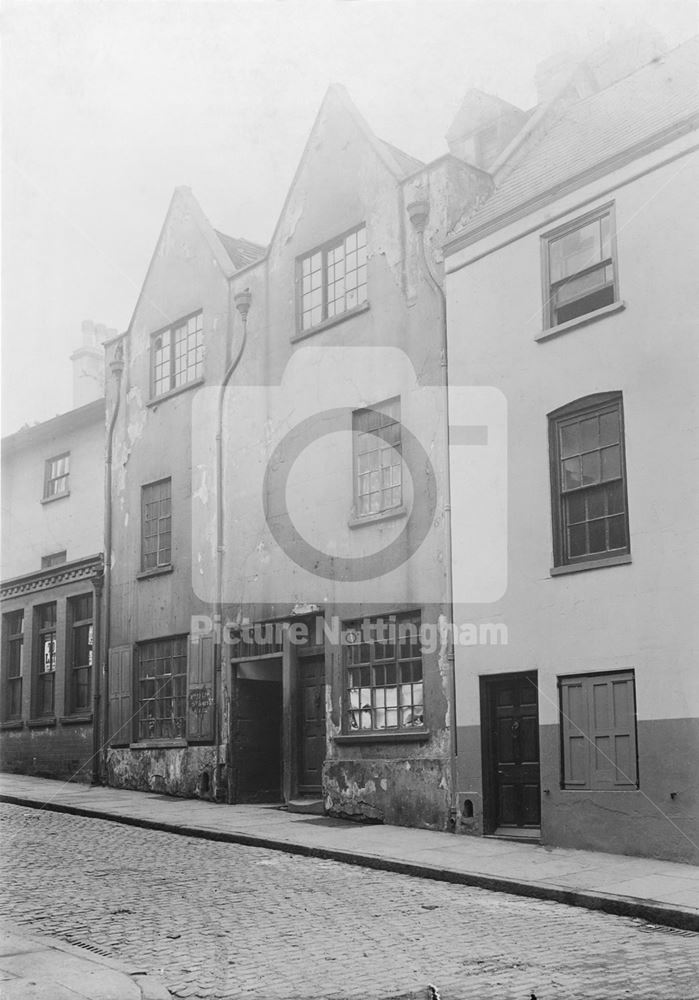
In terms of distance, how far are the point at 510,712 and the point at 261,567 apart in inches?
205

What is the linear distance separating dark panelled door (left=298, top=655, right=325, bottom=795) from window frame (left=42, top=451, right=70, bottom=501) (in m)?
9.20

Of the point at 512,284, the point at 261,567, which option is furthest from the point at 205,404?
the point at 512,284

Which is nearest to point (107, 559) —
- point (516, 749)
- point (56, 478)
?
point (56, 478)

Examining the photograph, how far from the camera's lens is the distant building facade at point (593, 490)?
40.2ft

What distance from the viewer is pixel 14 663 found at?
24.5 m

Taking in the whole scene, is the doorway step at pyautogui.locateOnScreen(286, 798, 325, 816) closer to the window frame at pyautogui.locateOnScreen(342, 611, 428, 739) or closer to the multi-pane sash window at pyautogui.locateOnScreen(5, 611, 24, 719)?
the window frame at pyautogui.locateOnScreen(342, 611, 428, 739)

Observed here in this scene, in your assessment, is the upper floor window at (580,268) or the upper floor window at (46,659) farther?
the upper floor window at (46,659)

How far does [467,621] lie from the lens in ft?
47.5

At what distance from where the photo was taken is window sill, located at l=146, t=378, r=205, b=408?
1956 centimetres

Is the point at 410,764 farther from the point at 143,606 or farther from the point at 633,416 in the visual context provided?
the point at 143,606

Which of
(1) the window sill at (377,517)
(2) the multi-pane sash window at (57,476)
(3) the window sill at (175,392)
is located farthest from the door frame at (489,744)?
(2) the multi-pane sash window at (57,476)

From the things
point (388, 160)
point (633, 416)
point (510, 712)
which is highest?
point (388, 160)

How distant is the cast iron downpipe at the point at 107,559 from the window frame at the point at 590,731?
1028 cm

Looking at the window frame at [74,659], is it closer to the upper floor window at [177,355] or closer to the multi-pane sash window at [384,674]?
the upper floor window at [177,355]
